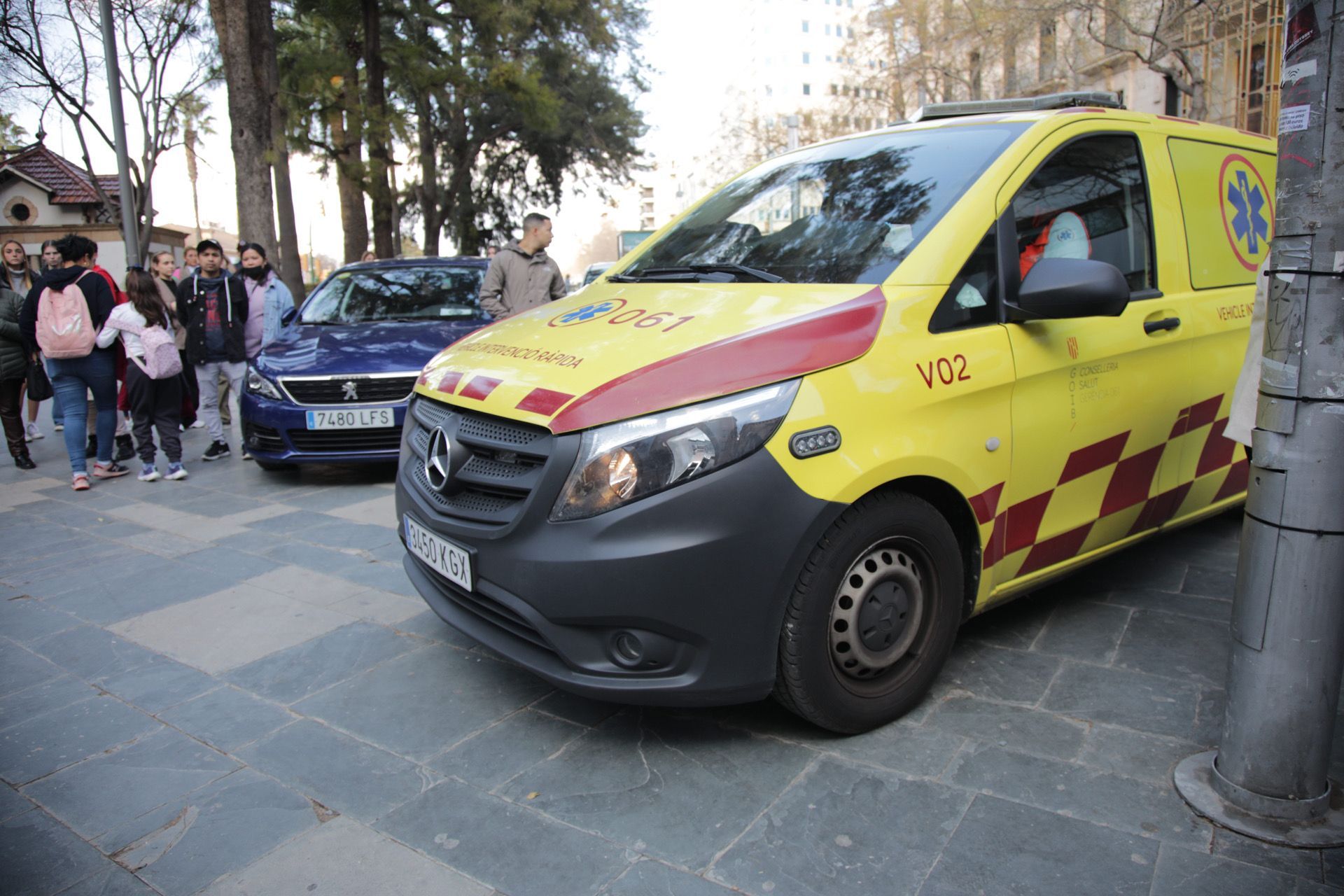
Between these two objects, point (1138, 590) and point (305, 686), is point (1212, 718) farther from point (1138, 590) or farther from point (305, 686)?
point (305, 686)

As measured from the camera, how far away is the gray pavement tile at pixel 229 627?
3.59 m

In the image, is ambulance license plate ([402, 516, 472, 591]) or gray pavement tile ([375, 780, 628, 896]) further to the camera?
ambulance license plate ([402, 516, 472, 591])

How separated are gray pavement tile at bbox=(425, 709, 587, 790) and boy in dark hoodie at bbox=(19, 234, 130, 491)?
5.43 meters

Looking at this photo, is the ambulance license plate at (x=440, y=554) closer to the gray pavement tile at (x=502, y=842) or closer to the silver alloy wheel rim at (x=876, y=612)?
the gray pavement tile at (x=502, y=842)

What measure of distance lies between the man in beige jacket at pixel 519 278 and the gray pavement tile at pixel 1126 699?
500cm

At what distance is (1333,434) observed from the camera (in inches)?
84.3

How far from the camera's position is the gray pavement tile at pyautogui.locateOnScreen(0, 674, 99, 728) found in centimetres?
312

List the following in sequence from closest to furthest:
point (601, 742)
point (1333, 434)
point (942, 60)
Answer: point (1333, 434) < point (601, 742) < point (942, 60)

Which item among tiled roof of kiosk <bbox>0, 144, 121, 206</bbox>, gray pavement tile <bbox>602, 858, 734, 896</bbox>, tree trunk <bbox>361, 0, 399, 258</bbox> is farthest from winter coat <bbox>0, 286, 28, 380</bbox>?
tiled roof of kiosk <bbox>0, 144, 121, 206</bbox>

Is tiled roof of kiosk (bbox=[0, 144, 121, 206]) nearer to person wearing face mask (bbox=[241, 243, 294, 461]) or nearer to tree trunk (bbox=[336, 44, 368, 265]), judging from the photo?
tree trunk (bbox=[336, 44, 368, 265])

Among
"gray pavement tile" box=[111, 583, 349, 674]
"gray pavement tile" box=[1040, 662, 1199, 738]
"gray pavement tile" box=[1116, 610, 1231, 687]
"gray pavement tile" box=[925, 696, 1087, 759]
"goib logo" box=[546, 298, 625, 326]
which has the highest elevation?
"goib logo" box=[546, 298, 625, 326]

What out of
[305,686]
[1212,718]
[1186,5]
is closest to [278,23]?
[1186,5]

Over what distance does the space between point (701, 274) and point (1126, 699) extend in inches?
76.7

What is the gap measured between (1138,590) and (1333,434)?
190 centimetres
